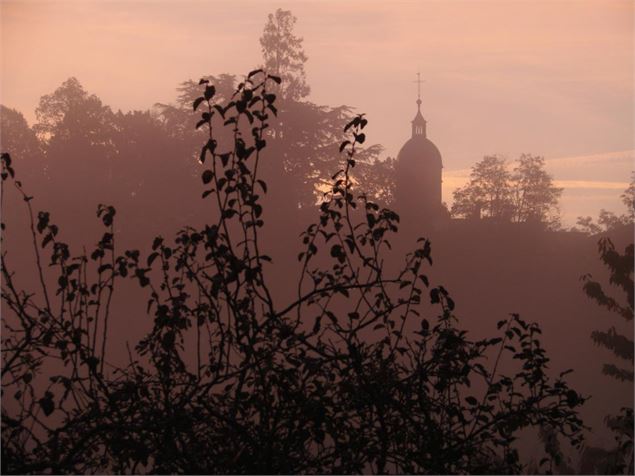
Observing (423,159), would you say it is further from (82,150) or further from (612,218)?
(82,150)

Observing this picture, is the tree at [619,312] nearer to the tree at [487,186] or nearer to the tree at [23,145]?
the tree at [23,145]

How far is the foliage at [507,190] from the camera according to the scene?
1977 inches

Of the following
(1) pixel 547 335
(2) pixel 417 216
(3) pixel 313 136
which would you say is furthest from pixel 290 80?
(1) pixel 547 335

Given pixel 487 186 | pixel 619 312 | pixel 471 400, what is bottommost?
pixel 471 400

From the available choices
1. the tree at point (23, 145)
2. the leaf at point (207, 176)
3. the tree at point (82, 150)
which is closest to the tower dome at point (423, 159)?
the tree at point (82, 150)

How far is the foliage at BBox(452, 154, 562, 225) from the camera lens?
50219 millimetres

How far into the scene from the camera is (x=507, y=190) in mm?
51906

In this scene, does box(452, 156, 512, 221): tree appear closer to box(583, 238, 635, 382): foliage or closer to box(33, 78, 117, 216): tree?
box(33, 78, 117, 216): tree

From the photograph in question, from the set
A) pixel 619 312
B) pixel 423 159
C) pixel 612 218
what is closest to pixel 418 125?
pixel 423 159

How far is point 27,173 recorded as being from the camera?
40375mm

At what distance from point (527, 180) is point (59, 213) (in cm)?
2735

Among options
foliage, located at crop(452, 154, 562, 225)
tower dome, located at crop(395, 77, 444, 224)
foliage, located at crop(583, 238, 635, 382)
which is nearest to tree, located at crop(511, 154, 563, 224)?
foliage, located at crop(452, 154, 562, 225)

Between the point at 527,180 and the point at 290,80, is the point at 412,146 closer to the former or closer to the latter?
the point at 527,180

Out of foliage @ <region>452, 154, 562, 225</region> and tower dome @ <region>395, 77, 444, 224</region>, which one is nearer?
foliage @ <region>452, 154, 562, 225</region>
